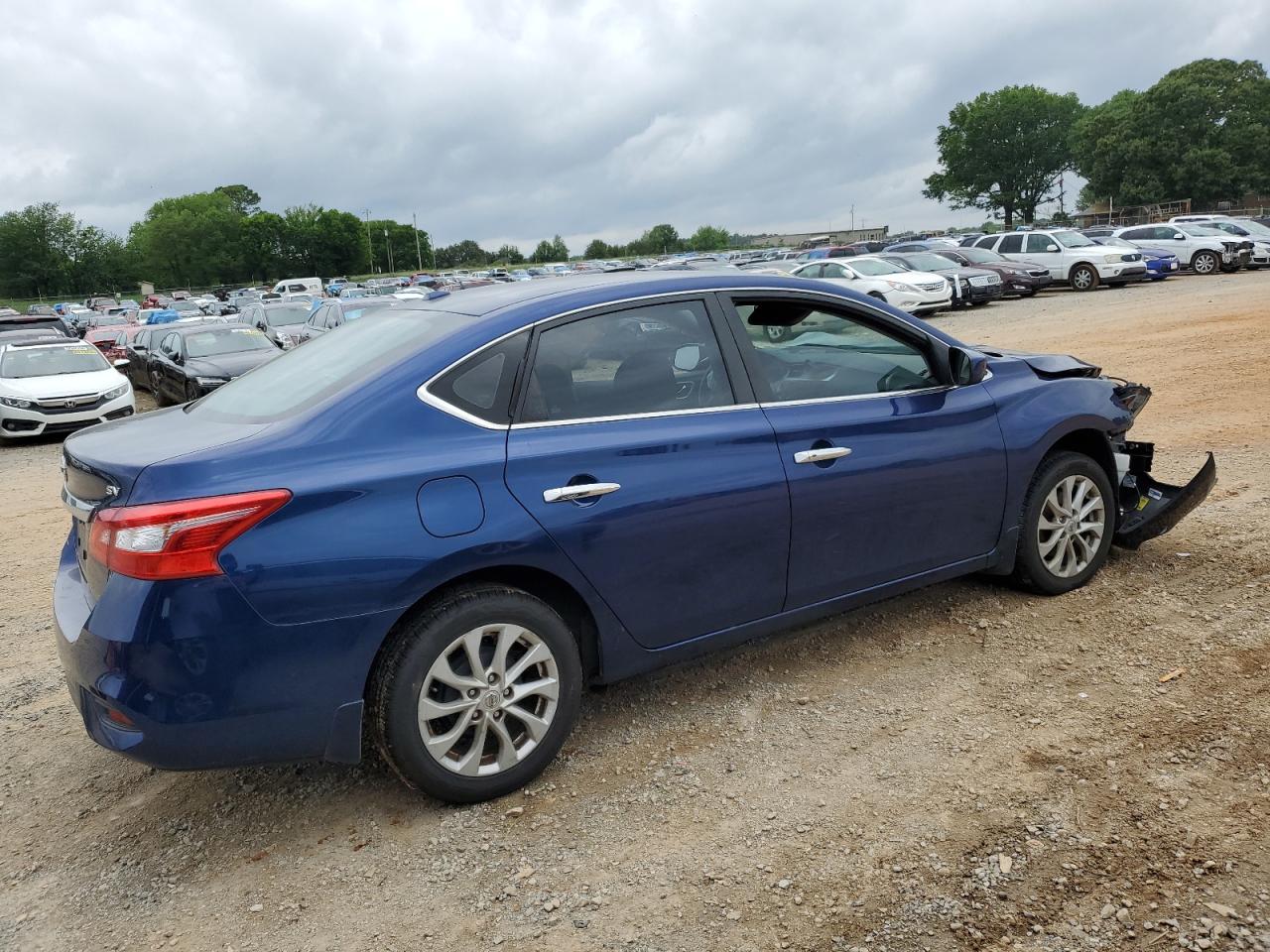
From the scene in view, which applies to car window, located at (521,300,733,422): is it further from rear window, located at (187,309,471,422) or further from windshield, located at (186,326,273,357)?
windshield, located at (186,326,273,357)

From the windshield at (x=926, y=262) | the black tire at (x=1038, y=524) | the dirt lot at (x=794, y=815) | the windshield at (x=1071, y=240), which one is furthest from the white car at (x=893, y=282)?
the dirt lot at (x=794, y=815)

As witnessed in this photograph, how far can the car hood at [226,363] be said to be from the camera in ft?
48.3

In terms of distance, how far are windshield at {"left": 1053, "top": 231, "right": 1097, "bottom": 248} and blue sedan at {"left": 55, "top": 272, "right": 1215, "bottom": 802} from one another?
2603 centimetres

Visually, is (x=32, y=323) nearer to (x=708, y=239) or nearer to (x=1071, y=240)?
(x=1071, y=240)

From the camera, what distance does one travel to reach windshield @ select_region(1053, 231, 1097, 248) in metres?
27.7

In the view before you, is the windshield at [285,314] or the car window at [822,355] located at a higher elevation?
the car window at [822,355]

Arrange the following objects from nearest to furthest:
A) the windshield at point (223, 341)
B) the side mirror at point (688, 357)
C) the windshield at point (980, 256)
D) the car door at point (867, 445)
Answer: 1. the side mirror at point (688, 357)
2. the car door at point (867, 445)
3. the windshield at point (223, 341)
4. the windshield at point (980, 256)

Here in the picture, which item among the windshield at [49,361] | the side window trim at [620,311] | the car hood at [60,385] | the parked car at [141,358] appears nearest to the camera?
the side window trim at [620,311]

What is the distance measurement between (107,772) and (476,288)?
2.41 meters

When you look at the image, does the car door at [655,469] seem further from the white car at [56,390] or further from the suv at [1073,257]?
the suv at [1073,257]

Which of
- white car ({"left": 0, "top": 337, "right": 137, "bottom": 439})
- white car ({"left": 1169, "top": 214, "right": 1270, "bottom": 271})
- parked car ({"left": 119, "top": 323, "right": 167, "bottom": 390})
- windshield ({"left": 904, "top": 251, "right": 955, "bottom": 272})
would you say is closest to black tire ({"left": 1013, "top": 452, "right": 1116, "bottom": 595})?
white car ({"left": 0, "top": 337, "right": 137, "bottom": 439})

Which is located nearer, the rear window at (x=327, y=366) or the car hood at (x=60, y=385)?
the rear window at (x=327, y=366)

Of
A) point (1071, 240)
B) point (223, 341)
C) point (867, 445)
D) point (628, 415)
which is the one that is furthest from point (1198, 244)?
point (628, 415)

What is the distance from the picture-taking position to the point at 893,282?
22.3 metres
